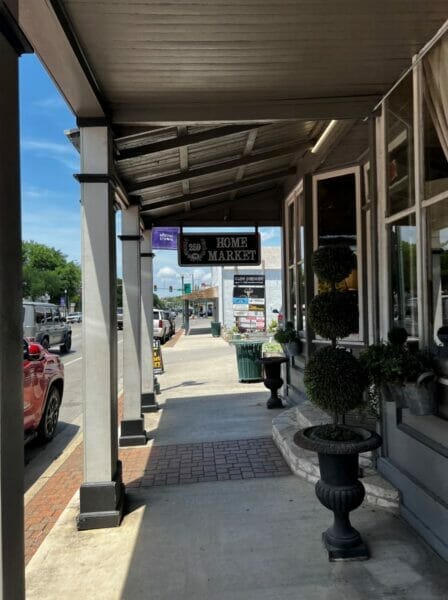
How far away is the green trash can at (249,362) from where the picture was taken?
10203 mm

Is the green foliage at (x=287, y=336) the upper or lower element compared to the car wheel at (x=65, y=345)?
upper

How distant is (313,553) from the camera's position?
10.5 ft

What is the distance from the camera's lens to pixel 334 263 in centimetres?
340

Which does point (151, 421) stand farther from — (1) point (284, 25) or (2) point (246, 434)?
(1) point (284, 25)

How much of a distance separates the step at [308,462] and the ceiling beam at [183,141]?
11.1 ft

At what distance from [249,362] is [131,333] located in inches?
181

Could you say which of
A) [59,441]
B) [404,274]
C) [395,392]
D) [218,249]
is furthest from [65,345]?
[395,392]

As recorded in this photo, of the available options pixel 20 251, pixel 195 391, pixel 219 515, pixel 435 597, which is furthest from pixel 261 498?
pixel 195 391

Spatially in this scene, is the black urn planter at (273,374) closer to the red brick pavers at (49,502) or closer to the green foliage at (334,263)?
the red brick pavers at (49,502)

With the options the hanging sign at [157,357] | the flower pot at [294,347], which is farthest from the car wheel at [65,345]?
the flower pot at [294,347]

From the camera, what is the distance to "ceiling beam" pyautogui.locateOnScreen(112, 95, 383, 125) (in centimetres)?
389

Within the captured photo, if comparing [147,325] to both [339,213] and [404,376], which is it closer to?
[339,213]

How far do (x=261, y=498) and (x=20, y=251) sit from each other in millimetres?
3287

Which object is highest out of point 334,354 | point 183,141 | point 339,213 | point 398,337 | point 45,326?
point 183,141
